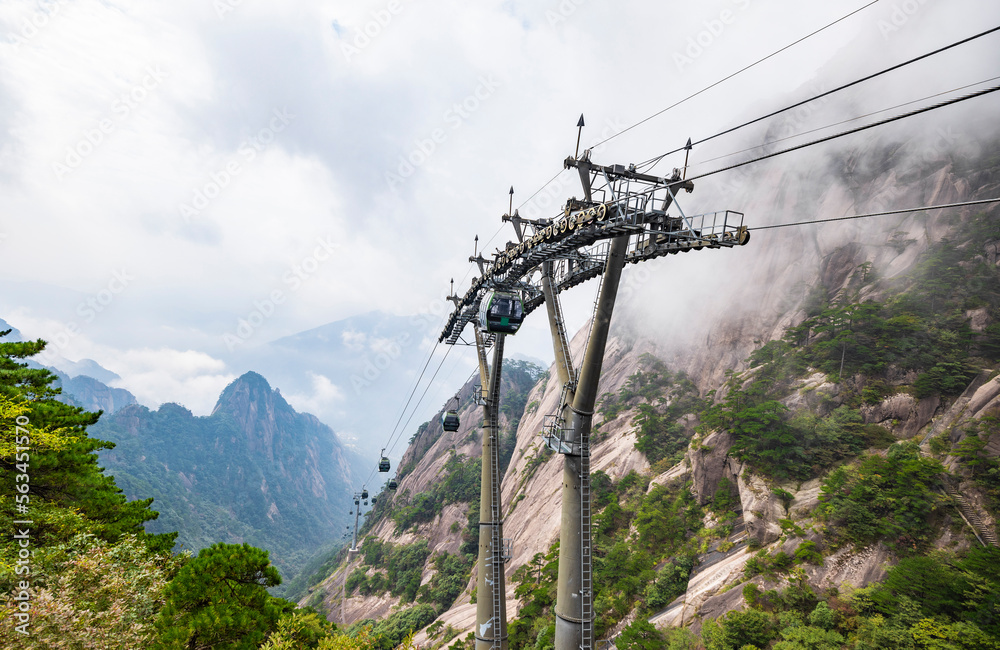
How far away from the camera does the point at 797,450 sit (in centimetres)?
2506

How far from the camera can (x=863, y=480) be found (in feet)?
69.0

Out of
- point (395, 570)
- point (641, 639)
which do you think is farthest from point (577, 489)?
point (395, 570)

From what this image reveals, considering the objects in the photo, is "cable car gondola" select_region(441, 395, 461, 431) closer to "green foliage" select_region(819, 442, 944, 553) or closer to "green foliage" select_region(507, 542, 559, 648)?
"green foliage" select_region(507, 542, 559, 648)

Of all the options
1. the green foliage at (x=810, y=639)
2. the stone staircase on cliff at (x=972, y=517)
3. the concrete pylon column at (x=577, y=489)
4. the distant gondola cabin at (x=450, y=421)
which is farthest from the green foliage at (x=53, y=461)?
the stone staircase on cliff at (x=972, y=517)

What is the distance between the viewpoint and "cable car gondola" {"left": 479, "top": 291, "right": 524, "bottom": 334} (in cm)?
1505

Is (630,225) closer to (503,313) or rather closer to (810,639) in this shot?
(503,313)

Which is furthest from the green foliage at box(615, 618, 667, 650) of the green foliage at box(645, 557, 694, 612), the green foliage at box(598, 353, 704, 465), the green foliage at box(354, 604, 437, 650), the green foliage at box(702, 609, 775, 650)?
the green foliage at box(354, 604, 437, 650)

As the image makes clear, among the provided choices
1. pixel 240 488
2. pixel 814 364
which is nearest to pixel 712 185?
pixel 814 364

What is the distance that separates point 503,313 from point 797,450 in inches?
856

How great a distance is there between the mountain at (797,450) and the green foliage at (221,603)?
16.7 meters

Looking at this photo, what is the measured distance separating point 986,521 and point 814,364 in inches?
610

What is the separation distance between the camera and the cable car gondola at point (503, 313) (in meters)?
15.0

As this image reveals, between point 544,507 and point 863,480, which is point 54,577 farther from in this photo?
point 544,507

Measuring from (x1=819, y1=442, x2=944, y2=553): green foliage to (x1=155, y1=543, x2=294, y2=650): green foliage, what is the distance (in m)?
23.7
